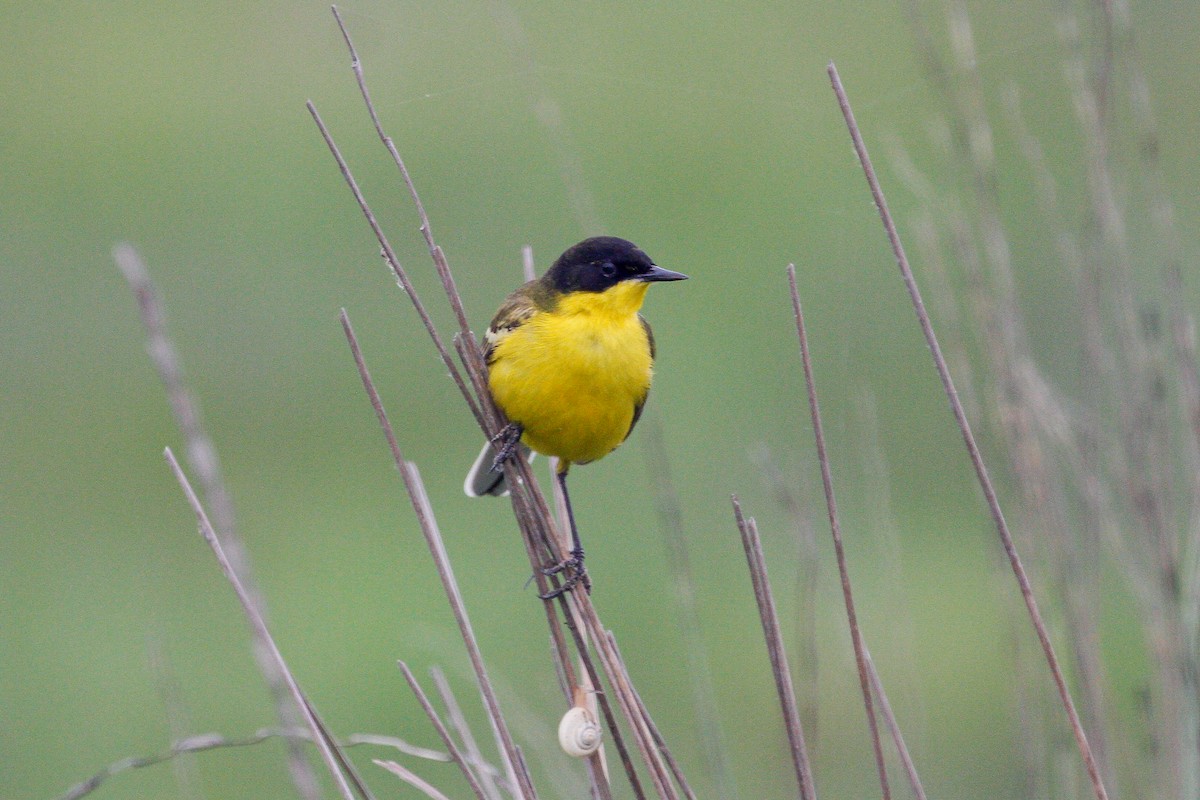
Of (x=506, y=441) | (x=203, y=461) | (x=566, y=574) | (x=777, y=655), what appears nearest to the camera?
(x=203, y=461)

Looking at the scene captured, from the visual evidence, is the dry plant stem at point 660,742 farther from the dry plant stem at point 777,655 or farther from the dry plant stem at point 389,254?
the dry plant stem at point 389,254

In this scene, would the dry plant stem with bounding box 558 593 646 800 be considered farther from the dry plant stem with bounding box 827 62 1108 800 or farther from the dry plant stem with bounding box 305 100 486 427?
the dry plant stem with bounding box 827 62 1108 800

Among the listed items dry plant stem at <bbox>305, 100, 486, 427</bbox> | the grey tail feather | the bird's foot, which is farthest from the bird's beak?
the bird's foot

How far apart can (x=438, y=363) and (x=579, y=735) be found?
656 cm

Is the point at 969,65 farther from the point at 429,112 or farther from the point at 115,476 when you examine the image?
the point at 429,112

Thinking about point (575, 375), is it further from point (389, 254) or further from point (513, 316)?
point (389, 254)

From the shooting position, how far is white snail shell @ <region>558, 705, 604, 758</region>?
11.7 feet

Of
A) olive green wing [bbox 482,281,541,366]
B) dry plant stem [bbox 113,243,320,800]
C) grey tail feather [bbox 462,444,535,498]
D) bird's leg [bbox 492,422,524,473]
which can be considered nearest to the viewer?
dry plant stem [bbox 113,243,320,800]

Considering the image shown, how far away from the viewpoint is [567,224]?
36.8 ft

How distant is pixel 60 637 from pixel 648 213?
5.12 meters

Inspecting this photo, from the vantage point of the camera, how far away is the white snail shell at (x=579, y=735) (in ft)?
11.7

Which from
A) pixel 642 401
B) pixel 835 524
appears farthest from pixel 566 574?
pixel 642 401

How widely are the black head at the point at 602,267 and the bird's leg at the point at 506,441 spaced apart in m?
0.53

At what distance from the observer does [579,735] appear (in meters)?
3.58
